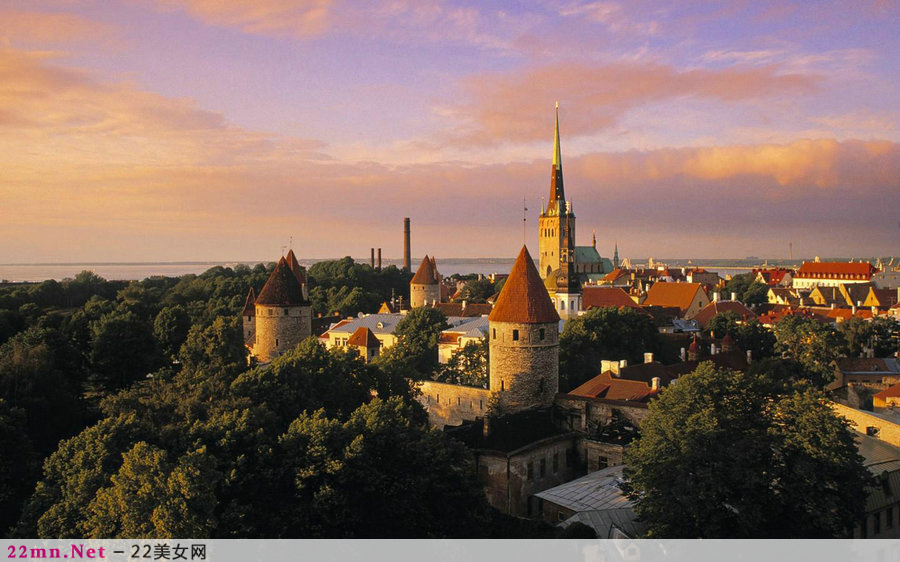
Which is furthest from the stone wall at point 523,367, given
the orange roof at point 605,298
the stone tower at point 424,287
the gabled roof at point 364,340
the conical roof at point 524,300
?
the stone tower at point 424,287

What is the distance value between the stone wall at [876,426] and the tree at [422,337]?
74.1 ft

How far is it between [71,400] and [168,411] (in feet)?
29.9

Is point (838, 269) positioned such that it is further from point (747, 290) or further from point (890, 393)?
point (890, 393)

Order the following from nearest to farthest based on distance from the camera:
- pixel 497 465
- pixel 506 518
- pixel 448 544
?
pixel 448 544 → pixel 506 518 → pixel 497 465

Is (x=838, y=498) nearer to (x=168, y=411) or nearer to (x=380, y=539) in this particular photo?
(x=380, y=539)

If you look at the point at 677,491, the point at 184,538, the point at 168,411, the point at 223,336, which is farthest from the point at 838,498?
the point at 223,336

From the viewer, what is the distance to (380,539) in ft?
58.6

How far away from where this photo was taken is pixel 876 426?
30594mm

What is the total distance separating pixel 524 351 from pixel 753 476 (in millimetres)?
12440

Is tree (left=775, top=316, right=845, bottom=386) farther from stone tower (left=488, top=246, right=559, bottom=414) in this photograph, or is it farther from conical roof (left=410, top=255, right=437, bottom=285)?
conical roof (left=410, top=255, right=437, bottom=285)

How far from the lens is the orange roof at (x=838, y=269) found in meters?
123

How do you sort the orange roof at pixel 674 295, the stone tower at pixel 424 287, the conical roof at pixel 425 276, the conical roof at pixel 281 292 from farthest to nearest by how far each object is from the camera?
the orange roof at pixel 674 295 → the conical roof at pixel 425 276 → the stone tower at pixel 424 287 → the conical roof at pixel 281 292

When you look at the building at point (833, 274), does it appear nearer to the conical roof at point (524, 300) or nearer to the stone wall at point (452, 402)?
the stone wall at point (452, 402)

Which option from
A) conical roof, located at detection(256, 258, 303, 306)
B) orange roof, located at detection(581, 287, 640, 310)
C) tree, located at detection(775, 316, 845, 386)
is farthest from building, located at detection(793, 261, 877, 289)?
conical roof, located at detection(256, 258, 303, 306)
